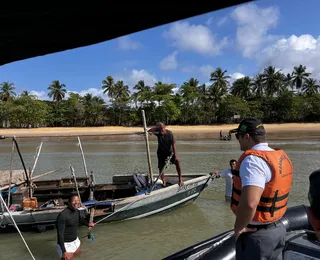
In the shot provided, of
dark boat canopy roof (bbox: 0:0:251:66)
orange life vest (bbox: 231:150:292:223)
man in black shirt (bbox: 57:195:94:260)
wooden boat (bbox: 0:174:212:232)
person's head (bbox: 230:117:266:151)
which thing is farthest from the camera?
wooden boat (bbox: 0:174:212:232)

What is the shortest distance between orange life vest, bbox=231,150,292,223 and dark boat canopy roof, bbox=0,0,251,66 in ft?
5.22

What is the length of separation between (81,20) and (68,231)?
6029mm

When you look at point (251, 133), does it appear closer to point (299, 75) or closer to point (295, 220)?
point (295, 220)

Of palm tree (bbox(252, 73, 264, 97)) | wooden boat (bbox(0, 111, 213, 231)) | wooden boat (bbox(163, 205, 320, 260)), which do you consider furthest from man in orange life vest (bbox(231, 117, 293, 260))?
palm tree (bbox(252, 73, 264, 97))

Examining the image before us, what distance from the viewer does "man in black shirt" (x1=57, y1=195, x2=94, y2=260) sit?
6.17 m

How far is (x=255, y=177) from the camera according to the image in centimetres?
239

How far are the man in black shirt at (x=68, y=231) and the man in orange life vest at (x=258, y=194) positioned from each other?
4.48m

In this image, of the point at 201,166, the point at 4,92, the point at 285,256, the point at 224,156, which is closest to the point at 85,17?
the point at 285,256

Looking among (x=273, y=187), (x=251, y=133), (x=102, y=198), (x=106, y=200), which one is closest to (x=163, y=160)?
(x=106, y=200)

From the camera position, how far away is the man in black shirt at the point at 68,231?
6.17 metres

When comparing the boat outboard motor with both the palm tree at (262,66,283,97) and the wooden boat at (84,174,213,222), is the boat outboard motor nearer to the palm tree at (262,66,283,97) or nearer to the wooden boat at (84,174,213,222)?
the wooden boat at (84,174,213,222)

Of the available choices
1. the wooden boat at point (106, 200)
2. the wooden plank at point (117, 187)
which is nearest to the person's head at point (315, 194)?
the wooden boat at point (106, 200)

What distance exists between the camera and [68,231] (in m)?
6.49

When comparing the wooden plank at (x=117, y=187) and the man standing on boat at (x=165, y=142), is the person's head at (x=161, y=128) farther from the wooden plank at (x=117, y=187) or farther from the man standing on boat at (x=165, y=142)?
the wooden plank at (x=117, y=187)
